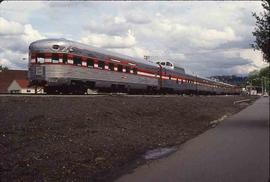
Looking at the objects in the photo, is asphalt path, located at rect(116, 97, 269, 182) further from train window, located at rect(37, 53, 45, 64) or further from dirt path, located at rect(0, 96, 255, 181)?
train window, located at rect(37, 53, 45, 64)

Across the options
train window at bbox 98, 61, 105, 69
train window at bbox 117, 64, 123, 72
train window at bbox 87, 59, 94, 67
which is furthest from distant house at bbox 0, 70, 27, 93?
train window at bbox 87, 59, 94, 67

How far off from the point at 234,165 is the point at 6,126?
21.2 feet

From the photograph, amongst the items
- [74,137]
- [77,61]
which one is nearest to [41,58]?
[77,61]

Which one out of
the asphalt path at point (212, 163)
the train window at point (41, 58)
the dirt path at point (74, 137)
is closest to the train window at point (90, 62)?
the train window at point (41, 58)

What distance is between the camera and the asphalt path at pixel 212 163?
1129 centimetres

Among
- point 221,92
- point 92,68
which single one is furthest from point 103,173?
point 221,92

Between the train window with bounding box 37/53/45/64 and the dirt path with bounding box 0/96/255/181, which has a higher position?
the train window with bounding box 37/53/45/64

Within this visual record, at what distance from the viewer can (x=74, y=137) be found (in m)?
14.2

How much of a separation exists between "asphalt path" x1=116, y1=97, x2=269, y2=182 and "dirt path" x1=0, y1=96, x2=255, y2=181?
0.79 meters

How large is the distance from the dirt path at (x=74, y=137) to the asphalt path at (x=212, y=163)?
79 cm

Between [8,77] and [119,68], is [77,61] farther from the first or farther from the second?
[8,77]

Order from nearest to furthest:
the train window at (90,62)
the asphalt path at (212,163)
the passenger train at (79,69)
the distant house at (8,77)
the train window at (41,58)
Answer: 1. the asphalt path at (212,163)
2. the passenger train at (79,69)
3. the train window at (41,58)
4. the train window at (90,62)
5. the distant house at (8,77)

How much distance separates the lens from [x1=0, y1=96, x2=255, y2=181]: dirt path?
1080 centimetres

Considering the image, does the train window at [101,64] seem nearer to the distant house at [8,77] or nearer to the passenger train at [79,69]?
the passenger train at [79,69]
